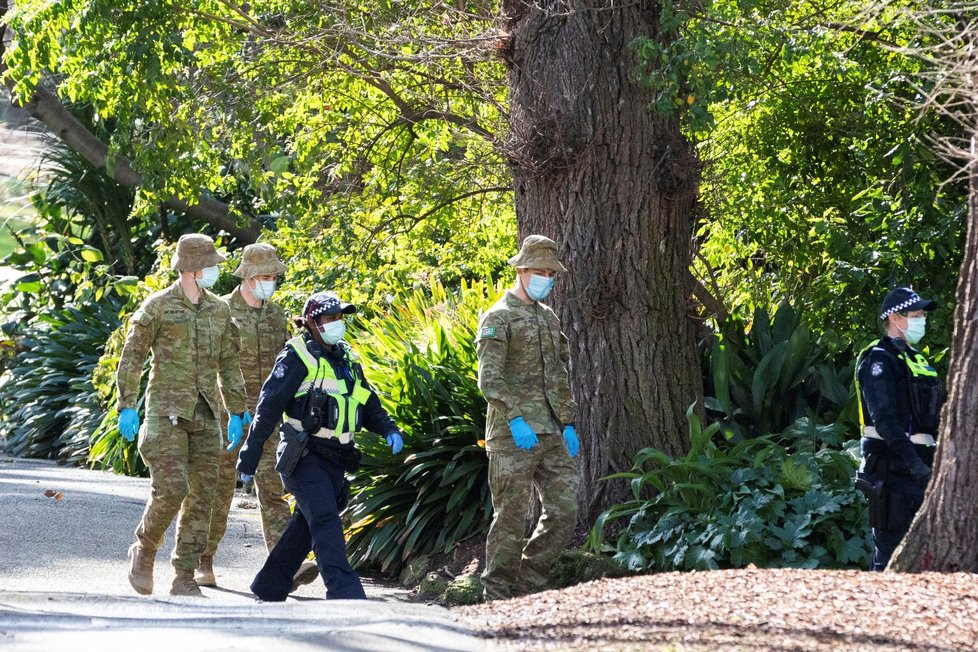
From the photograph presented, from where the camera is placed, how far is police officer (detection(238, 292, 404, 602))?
7.26 metres

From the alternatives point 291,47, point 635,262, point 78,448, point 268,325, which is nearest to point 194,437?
point 268,325

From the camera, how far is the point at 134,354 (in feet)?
27.0

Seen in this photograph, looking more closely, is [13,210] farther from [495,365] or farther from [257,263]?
[495,365]

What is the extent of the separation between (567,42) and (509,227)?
3.86 meters

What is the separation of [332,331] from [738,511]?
272 cm

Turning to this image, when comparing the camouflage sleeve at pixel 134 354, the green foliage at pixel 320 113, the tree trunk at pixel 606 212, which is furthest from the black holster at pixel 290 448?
the green foliage at pixel 320 113

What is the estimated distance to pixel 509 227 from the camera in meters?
12.9

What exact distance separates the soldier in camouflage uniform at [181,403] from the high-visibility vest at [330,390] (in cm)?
117

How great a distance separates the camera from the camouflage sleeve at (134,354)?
26.8 ft

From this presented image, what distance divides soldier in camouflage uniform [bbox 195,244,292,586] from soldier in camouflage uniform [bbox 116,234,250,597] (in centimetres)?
43

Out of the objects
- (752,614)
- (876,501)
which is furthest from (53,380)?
(752,614)

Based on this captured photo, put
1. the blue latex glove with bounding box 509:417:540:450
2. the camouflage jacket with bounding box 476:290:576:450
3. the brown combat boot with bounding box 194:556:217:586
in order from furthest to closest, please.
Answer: the brown combat boot with bounding box 194:556:217:586, the camouflage jacket with bounding box 476:290:576:450, the blue latex glove with bounding box 509:417:540:450

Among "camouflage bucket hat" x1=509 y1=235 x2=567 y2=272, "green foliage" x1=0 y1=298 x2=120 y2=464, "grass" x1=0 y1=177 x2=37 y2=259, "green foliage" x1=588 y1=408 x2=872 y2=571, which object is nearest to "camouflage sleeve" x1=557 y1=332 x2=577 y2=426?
"camouflage bucket hat" x1=509 y1=235 x2=567 y2=272

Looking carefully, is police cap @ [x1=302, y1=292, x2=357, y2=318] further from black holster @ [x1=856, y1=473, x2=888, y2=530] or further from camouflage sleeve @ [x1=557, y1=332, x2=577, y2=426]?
black holster @ [x1=856, y1=473, x2=888, y2=530]
